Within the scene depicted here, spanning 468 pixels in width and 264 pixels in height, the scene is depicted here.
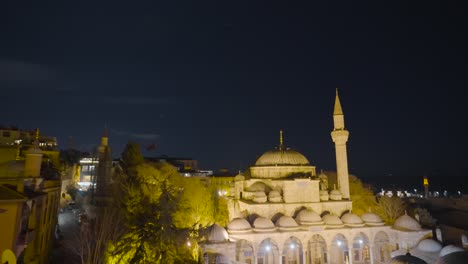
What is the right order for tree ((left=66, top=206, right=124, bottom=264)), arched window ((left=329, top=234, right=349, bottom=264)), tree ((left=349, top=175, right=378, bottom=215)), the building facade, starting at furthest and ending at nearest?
tree ((left=349, top=175, right=378, bottom=215)) < arched window ((left=329, top=234, right=349, bottom=264)) < tree ((left=66, top=206, right=124, bottom=264)) < the building facade

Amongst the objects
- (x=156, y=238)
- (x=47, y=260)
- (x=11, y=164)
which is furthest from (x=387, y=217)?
(x=11, y=164)

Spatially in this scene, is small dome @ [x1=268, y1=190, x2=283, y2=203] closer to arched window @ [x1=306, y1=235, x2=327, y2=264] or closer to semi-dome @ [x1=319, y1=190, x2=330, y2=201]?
semi-dome @ [x1=319, y1=190, x2=330, y2=201]

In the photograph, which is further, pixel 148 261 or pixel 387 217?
pixel 387 217

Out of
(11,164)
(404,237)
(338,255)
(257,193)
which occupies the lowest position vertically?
(338,255)

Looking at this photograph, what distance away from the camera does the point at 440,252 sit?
861 inches

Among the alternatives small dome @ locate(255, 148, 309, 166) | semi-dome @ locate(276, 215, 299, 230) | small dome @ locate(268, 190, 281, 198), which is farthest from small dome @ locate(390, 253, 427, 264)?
small dome @ locate(255, 148, 309, 166)

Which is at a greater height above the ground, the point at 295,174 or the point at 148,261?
the point at 295,174

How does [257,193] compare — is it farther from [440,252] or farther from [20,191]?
[20,191]

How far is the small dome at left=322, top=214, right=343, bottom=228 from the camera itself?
25.0 metres

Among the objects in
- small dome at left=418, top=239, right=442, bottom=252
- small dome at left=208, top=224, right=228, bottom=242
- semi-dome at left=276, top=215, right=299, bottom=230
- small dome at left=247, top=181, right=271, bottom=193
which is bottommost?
small dome at left=418, top=239, right=442, bottom=252

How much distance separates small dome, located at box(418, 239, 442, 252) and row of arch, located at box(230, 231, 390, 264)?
10.3 feet

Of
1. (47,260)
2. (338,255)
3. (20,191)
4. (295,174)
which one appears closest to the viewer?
(20,191)

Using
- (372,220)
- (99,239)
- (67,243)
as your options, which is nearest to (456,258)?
(372,220)

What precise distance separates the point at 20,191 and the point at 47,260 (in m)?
10.1
